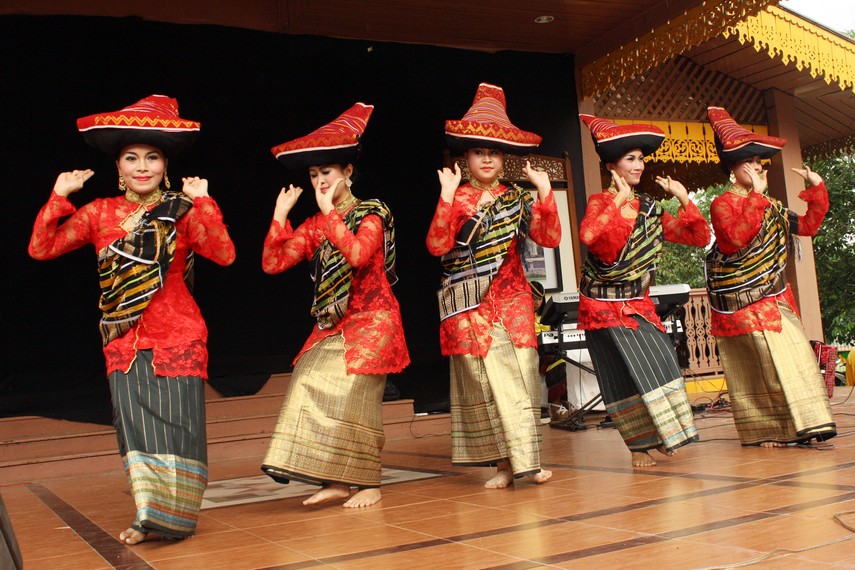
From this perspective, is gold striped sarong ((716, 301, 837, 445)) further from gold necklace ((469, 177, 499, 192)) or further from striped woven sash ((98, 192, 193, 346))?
striped woven sash ((98, 192, 193, 346))

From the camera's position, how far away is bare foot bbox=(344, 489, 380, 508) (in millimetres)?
3629

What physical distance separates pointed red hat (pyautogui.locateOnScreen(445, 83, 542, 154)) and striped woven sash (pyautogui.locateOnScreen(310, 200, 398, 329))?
0.50 meters

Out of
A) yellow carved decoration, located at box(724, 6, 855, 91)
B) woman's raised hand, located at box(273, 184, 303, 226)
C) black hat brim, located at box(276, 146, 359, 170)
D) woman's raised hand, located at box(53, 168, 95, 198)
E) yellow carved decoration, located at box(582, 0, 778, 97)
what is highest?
yellow carved decoration, located at box(724, 6, 855, 91)

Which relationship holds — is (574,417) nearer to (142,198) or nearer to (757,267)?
(757,267)

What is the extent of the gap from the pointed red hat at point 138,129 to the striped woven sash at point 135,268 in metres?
0.24

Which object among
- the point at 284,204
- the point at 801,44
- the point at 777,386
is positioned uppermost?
the point at 801,44

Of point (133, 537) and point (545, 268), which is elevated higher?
point (545, 268)

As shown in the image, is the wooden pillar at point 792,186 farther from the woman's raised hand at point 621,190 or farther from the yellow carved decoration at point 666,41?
the woman's raised hand at point 621,190

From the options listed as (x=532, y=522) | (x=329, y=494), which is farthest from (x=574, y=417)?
(x=532, y=522)

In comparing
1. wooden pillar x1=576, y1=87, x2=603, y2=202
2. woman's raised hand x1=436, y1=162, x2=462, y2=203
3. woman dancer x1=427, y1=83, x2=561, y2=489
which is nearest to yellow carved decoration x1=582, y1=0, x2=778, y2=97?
wooden pillar x1=576, y1=87, x2=603, y2=202

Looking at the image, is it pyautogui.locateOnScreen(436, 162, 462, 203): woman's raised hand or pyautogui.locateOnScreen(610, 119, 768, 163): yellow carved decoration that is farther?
pyautogui.locateOnScreen(610, 119, 768, 163): yellow carved decoration

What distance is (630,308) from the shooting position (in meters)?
4.37

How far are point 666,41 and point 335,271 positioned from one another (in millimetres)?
4750

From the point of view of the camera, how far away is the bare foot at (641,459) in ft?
14.0
